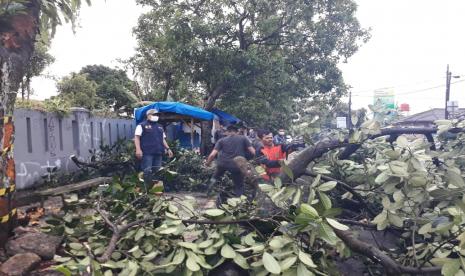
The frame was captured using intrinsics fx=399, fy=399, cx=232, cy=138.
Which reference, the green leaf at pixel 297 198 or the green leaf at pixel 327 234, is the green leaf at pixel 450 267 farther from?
the green leaf at pixel 297 198

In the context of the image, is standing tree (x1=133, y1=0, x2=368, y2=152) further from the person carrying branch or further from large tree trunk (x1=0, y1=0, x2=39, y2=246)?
large tree trunk (x1=0, y1=0, x2=39, y2=246)

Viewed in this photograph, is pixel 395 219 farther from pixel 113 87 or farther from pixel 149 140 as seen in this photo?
pixel 113 87

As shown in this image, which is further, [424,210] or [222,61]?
[222,61]

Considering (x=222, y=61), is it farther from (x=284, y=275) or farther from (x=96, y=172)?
(x=284, y=275)

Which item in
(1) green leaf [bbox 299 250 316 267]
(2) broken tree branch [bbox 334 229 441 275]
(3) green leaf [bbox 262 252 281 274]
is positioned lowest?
(2) broken tree branch [bbox 334 229 441 275]

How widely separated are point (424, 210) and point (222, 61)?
11.2m

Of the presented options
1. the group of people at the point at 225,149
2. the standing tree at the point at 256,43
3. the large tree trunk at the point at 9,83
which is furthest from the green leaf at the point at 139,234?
the standing tree at the point at 256,43

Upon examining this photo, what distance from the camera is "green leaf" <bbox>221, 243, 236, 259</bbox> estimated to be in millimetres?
2082

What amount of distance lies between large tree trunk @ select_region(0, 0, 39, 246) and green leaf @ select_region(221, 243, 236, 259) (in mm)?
2202

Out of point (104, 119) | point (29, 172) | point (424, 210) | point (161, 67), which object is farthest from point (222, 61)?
point (424, 210)

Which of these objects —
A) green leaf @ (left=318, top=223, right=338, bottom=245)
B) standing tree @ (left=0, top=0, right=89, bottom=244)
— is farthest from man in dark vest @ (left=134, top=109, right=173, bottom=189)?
green leaf @ (left=318, top=223, right=338, bottom=245)

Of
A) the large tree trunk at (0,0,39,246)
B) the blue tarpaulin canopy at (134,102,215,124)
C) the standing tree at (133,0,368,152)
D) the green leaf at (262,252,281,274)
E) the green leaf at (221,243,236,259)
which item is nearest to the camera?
the green leaf at (262,252,281,274)

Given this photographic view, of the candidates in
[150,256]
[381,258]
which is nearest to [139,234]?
[150,256]

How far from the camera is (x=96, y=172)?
8.24m
